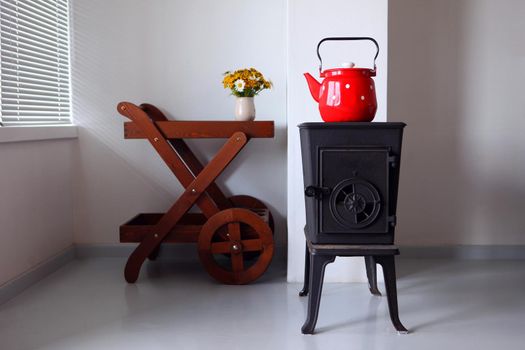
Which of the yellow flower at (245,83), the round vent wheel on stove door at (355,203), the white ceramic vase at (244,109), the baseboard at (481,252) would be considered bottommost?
Answer: the baseboard at (481,252)

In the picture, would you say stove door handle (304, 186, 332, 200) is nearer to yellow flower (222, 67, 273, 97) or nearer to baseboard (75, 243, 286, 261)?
yellow flower (222, 67, 273, 97)

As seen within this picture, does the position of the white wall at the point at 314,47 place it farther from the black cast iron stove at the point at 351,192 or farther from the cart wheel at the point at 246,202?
the black cast iron stove at the point at 351,192

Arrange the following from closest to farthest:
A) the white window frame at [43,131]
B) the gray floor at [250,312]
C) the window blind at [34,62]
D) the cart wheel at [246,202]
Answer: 1. the gray floor at [250,312]
2. the white window frame at [43,131]
3. the window blind at [34,62]
4. the cart wheel at [246,202]

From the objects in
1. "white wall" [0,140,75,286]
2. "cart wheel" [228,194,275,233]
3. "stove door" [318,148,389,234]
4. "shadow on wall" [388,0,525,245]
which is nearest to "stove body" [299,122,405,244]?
"stove door" [318,148,389,234]

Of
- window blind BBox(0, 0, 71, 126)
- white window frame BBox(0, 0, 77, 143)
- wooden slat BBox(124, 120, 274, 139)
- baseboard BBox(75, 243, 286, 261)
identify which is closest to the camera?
white window frame BBox(0, 0, 77, 143)

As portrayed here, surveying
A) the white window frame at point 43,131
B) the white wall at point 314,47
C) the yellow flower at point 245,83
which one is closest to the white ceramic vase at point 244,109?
the yellow flower at point 245,83

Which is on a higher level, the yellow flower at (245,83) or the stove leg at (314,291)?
the yellow flower at (245,83)

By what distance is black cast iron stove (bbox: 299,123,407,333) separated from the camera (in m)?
2.64

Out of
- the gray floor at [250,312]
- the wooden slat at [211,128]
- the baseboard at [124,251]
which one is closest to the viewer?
the gray floor at [250,312]

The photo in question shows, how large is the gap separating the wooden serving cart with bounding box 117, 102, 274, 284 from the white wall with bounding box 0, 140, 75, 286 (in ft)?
1.72

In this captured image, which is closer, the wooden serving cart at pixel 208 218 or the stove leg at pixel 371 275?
the stove leg at pixel 371 275

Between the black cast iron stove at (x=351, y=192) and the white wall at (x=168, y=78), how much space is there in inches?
51.8

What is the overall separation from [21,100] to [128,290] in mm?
1179

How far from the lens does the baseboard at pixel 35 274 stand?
10.3ft
